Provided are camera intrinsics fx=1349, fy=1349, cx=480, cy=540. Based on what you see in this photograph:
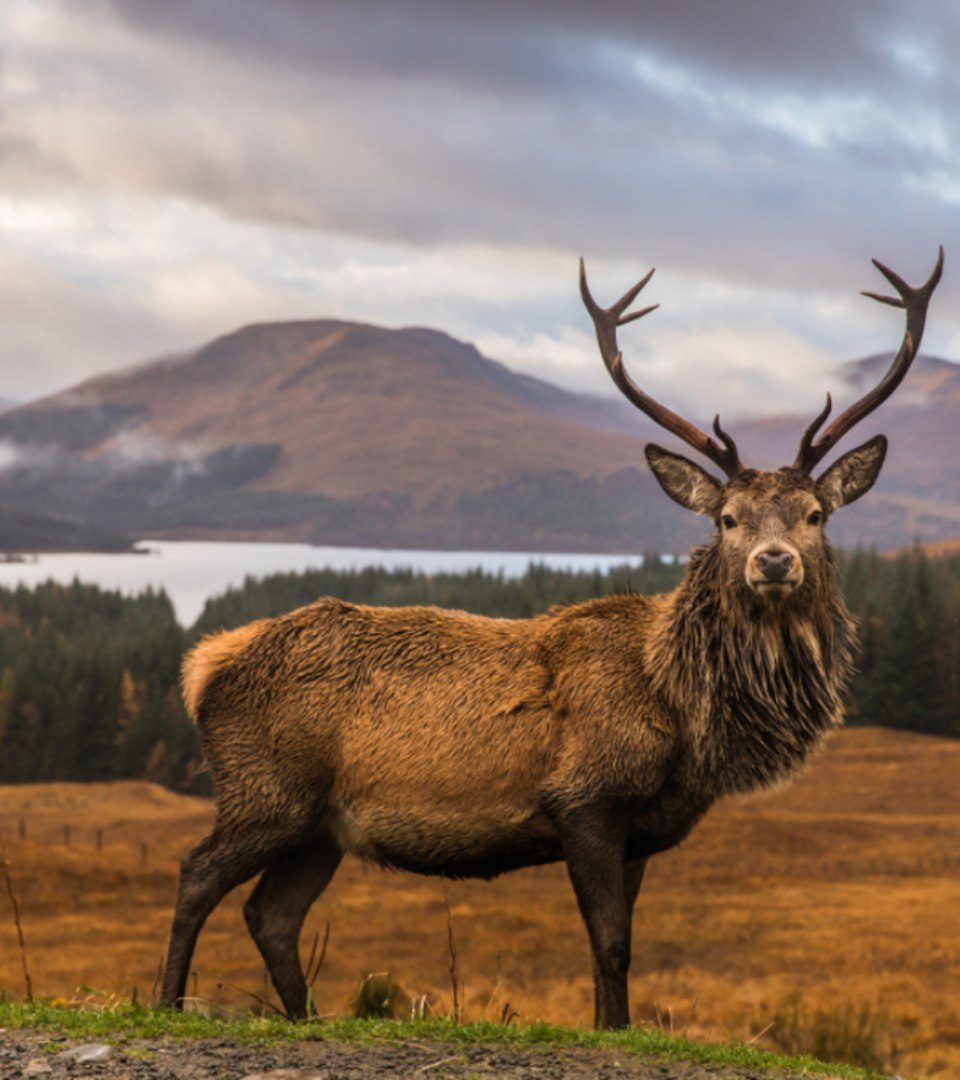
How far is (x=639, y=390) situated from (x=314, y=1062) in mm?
4972

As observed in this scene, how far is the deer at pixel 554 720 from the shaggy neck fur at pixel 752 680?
13 millimetres

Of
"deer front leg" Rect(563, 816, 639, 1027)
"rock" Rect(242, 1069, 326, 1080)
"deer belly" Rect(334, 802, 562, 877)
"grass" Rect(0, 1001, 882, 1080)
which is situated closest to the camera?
"rock" Rect(242, 1069, 326, 1080)

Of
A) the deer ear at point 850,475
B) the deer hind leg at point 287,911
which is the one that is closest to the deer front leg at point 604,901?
the deer hind leg at point 287,911

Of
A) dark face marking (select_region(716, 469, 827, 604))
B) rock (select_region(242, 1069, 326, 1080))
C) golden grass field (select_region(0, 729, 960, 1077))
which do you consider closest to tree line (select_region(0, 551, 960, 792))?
golden grass field (select_region(0, 729, 960, 1077))

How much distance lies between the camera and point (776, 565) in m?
7.78

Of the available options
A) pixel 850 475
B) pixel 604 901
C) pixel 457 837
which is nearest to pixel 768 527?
pixel 850 475

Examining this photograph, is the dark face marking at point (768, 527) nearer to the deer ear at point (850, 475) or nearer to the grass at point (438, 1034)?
the deer ear at point (850, 475)

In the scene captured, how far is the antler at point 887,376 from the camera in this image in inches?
344

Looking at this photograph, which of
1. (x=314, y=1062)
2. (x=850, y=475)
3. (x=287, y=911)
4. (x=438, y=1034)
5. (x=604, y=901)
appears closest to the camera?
(x=314, y=1062)

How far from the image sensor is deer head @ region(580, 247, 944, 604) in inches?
314

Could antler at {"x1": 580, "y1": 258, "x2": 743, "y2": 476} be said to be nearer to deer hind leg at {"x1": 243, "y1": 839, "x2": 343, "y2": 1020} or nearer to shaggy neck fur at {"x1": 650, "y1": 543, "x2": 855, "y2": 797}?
shaggy neck fur at {"x1": 650, "y1": 543, "x2": 855, "y2": 797}

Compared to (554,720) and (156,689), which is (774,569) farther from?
(156,689)

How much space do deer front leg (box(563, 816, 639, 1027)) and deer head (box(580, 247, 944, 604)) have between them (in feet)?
5.74

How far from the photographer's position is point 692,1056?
721 centimetres
